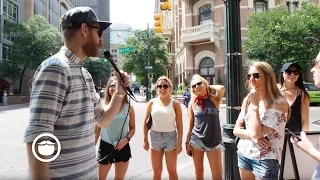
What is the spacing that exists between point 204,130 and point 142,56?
34.3 m

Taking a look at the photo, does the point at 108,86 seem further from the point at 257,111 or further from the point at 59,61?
the point at 59,61

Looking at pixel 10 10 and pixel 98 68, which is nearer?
pixel 10 10

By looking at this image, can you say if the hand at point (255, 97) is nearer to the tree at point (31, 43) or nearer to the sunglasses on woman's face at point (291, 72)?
the sunglasses on woman's face at point (291, 72)

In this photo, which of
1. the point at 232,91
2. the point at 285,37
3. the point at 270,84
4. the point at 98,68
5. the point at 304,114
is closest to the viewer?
the point at 270,84

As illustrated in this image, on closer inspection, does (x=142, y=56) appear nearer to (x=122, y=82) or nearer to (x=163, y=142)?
(x=163, y=142)

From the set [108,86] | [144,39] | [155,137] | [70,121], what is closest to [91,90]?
[70,121]

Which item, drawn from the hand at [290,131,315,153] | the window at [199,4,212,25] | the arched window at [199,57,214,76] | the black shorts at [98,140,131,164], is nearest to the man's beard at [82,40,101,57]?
the hand at [290,131,315,153]

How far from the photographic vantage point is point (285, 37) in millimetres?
27000

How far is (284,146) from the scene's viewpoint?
9.13ft

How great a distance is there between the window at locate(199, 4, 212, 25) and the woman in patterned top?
31782 mm

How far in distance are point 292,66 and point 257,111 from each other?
125cm

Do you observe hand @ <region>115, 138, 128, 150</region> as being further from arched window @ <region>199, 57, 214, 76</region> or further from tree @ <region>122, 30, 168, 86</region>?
tree @ <region>122, 30, 168, 86</region>

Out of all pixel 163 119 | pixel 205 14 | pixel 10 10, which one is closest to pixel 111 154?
pixel 163 119

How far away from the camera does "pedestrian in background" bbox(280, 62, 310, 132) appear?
11.9 feet
